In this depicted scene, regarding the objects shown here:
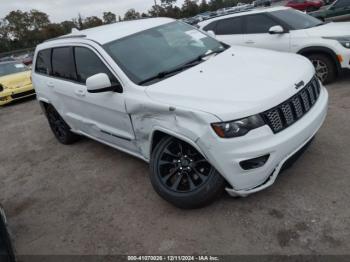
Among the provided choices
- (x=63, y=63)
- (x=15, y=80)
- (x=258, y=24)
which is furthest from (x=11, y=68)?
(x=258, y=24)

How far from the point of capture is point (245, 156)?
117 inches

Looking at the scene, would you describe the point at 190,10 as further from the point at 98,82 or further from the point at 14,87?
the point at 98,82

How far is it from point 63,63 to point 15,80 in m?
6.48

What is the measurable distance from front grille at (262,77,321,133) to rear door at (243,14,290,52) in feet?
11.5

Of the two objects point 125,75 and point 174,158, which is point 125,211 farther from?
point 125,75

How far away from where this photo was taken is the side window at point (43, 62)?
5486 millimetres

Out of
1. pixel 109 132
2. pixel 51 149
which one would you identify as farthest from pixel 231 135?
pixel 51 149

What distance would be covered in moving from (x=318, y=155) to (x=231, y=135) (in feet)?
5.38

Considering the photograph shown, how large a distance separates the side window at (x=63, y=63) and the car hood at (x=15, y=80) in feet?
19.7

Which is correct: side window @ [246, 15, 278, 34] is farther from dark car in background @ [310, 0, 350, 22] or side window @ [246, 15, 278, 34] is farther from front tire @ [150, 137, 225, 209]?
dark car in background @ [310, 0, 350, 22]

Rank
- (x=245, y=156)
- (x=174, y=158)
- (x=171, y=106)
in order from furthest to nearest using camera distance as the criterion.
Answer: (x=174, y=158) → (x=171, y=106) → (x=245, y=156)

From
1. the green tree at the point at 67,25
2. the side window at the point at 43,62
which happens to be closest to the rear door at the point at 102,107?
the side window at the point at 43,62

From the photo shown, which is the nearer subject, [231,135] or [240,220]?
[231,135]

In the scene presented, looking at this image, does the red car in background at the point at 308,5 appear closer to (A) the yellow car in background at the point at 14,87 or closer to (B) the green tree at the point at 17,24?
(A) the yellow car in background at the point at 14,87
